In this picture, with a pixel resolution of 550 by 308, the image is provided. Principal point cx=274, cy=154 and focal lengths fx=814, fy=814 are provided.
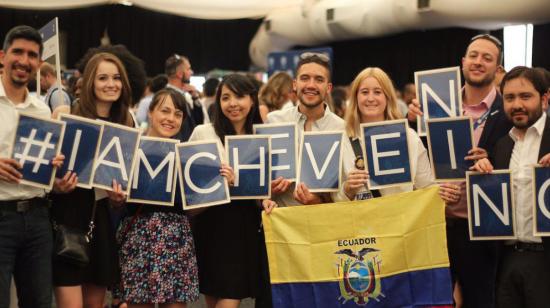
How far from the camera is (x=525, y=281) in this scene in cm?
400

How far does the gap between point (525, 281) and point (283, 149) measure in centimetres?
141

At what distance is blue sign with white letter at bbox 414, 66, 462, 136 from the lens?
4570 mm

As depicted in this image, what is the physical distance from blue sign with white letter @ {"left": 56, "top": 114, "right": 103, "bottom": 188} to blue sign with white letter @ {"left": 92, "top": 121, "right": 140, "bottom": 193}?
0.14 feet

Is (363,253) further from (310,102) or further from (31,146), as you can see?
(31,146)

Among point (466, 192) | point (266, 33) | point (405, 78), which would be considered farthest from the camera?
point (266, 33)

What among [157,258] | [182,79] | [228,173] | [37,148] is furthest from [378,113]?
[182,79]

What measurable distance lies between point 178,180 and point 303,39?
10856mm

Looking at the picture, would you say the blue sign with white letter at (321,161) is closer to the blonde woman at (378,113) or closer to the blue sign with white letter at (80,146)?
the blonde woman at (378,113)

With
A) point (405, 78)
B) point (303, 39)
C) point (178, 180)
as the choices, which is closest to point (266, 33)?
point (303, 39)

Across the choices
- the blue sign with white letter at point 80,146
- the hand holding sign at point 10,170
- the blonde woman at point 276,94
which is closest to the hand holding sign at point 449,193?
the blue sign with white letter at point 80,146

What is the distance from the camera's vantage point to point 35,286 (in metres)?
3.97

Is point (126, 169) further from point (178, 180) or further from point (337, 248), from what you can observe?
point (337, 248)

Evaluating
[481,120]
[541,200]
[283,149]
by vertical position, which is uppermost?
[481,120]

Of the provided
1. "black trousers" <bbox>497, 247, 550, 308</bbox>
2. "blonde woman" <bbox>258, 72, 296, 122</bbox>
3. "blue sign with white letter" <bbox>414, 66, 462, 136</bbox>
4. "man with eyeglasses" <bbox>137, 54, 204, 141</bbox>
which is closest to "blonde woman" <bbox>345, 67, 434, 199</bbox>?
"blue sign with white letter" <bbox>414, 66, 462, 136</bbox>
